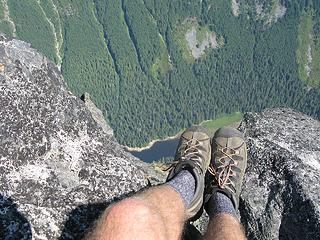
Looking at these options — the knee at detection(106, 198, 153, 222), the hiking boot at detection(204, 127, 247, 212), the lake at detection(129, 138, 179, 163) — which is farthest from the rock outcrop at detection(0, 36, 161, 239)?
the lake at detection(129, 138, 179, 163)

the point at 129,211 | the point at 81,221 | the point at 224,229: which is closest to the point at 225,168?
the point at 224,229

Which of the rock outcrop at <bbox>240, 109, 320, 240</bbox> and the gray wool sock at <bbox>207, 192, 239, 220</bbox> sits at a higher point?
the gray wool sock at <bbox>207, 192, 239, 220</bbox>

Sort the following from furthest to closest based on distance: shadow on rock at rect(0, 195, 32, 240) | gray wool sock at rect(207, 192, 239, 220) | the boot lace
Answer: the boot lace
gray wool sock at rect(207, 192, 239, 220)
shadow on rock at rect(0, 195, 32, 240)

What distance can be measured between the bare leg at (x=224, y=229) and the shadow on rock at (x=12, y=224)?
297cm

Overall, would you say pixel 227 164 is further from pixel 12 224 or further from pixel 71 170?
pixel 12 224

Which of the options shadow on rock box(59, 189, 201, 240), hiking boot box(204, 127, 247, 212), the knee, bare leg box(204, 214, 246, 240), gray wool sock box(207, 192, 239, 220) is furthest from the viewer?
hiking boot box(204, 127, 247, 212)

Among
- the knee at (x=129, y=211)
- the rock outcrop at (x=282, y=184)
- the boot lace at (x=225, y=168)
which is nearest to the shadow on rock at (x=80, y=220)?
the knee at (x=129, y=211)

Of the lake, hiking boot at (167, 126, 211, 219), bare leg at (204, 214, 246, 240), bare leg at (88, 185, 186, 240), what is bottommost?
the lake

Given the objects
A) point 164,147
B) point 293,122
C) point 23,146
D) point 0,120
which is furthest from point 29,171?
point 164,147

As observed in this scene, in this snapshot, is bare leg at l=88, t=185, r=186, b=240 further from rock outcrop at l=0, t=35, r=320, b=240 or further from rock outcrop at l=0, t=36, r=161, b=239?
rock outcrop at l=0, t=35, r=320, b=240

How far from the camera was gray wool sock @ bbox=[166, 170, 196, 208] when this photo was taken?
9375 millimetres

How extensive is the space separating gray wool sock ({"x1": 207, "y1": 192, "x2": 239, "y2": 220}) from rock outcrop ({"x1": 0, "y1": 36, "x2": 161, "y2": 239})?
1402 mm

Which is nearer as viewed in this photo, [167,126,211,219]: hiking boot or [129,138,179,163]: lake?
[167,126,211,219]: hiking boot

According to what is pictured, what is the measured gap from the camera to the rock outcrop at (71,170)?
9.27m
